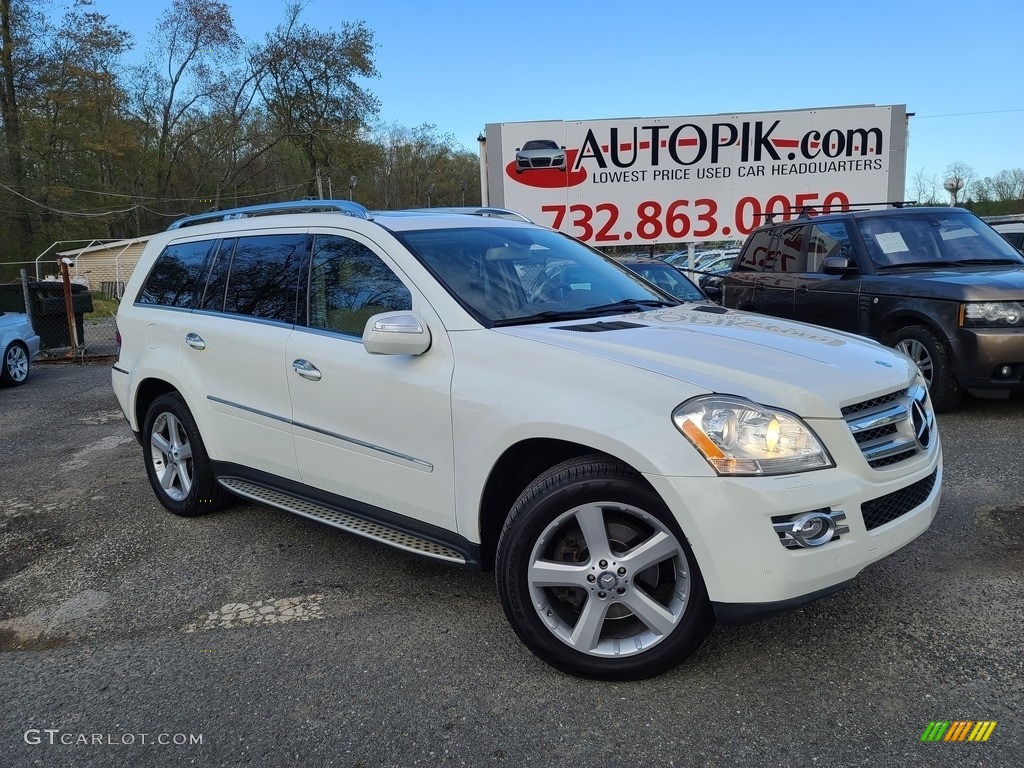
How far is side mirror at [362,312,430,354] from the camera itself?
305cm

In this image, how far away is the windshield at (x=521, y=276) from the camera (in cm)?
337

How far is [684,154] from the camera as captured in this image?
542 inches

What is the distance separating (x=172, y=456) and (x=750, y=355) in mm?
3515

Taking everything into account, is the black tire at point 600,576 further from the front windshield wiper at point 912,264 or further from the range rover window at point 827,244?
the range rover window at point 827,244

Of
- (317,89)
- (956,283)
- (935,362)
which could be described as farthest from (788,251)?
(317,89)

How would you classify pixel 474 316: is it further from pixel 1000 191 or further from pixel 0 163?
pixel 1000 191

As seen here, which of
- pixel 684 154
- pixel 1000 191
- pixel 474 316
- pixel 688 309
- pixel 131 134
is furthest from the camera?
pixel 1000 191

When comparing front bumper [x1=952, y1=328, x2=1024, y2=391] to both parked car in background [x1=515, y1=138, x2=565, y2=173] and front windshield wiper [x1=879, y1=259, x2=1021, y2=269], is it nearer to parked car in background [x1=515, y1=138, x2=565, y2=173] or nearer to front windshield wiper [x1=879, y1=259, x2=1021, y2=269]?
front windshield wiper [x1=879, y1=259, x2=1021, y2=269]

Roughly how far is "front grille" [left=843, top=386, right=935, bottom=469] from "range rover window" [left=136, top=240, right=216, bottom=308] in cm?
361

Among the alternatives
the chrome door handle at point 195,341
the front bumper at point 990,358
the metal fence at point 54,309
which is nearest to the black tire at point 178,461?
the chrome door handle at point 195,341

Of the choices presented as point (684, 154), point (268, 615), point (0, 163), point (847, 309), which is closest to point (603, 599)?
point (268, 615)

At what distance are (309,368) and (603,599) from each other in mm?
1742

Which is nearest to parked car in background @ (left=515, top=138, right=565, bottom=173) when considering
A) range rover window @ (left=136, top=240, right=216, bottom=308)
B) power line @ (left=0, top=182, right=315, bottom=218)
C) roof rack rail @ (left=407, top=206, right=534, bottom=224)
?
roof rack rail @ (left=407, top=206, right=534, bottom=224)

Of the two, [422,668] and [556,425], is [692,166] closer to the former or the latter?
[556,425]
